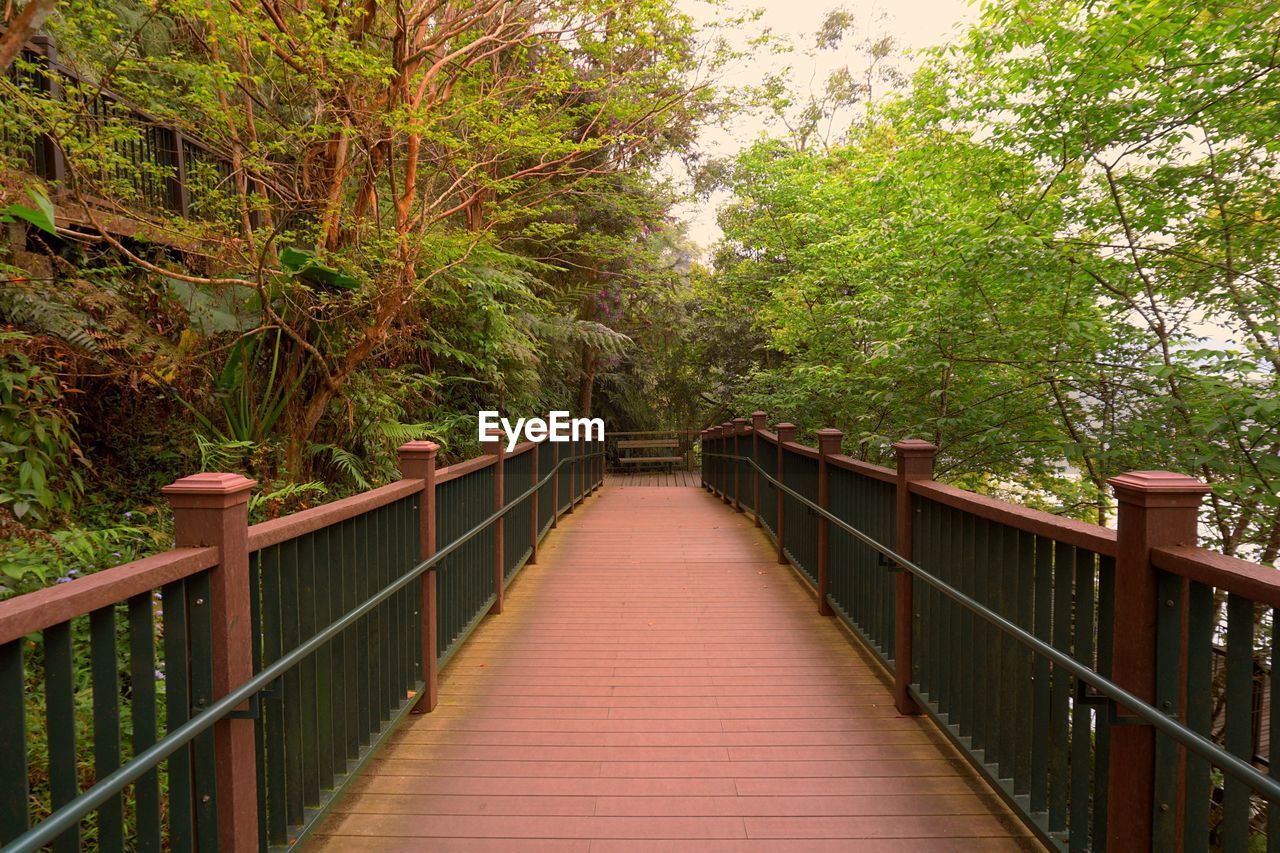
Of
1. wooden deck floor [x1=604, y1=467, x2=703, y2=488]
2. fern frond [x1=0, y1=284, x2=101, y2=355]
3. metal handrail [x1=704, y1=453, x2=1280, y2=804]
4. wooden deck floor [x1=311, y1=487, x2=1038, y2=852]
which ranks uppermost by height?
fern frond [x1=0, y1=284, x2=101, y2=355]

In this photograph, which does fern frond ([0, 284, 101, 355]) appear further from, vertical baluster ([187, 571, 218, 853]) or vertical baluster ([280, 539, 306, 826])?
vertical baluster ([187, 571, 218, 853])

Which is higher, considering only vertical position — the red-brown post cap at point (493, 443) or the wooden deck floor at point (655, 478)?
the red-brown post cap at point (493, 443)

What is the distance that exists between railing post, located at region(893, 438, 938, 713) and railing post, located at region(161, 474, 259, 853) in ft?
9.54

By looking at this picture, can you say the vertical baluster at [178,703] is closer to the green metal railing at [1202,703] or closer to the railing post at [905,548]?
the green metal railing at [1202,703]

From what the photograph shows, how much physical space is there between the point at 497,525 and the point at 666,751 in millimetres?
2555

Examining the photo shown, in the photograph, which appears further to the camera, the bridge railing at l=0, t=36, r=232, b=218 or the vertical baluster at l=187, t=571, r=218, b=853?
the bridge railing at l=0, t=36, r=232, b=218

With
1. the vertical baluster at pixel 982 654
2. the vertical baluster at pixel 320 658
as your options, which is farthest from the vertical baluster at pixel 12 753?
the vertical baluster at pixel 982 654

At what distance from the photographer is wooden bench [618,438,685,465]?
70.0ft

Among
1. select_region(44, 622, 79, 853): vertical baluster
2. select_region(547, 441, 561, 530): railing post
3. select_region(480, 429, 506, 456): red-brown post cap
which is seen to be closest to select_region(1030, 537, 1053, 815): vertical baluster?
select_region(44, 622, 79, 853): vertical baluster

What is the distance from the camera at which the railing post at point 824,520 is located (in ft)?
17.3

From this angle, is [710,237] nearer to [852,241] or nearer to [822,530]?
[852,241]

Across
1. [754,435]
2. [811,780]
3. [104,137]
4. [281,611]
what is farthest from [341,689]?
[754,435]

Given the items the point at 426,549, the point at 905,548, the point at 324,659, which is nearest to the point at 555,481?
the point at 426,549

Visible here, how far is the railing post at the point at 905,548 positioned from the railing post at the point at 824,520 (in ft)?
4.66
